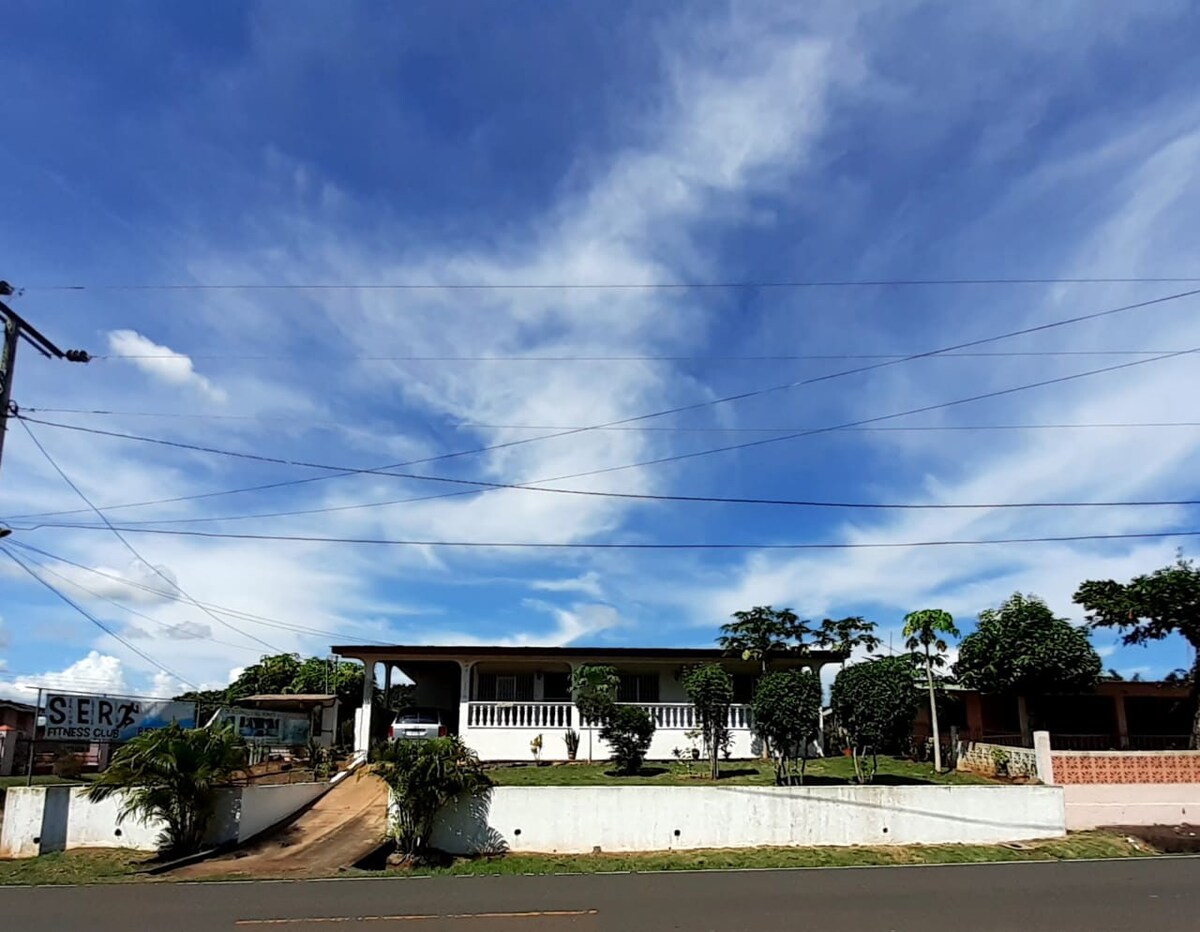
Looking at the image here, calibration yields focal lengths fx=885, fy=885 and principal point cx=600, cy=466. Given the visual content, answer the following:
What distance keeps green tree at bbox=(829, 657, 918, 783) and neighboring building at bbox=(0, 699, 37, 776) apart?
79.8 feet

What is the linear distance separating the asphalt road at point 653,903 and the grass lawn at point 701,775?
4.53m

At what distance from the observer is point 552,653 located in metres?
25.2

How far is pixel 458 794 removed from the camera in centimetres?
1625

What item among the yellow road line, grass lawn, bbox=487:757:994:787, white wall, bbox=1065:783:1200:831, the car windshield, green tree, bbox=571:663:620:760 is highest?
green tree, bbox=571:663:620:760

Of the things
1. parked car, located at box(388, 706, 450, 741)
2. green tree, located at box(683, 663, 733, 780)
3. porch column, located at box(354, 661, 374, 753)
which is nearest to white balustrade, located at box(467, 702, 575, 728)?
parked car, located at box(388, 706, 450, 741)

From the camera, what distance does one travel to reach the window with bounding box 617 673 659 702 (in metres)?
27.4

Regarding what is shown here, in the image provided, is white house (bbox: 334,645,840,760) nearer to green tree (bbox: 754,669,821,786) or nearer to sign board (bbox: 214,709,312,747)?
sign board (bbox: 214,709,312,747)

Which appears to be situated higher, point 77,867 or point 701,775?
point 701,775

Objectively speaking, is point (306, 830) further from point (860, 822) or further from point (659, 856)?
point (860, 822)

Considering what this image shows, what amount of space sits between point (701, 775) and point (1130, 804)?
31.0ft

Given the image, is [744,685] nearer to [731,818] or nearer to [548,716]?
[548,716]

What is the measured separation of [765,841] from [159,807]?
11.2m

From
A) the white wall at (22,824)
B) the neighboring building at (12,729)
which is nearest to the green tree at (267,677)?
the neighboring building at (12,729)

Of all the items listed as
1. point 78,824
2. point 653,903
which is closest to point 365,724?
point 78,824
